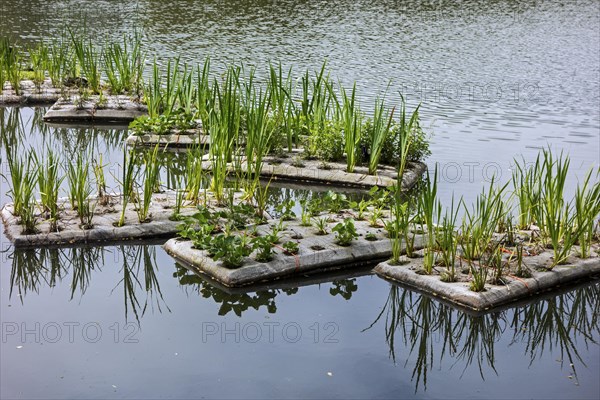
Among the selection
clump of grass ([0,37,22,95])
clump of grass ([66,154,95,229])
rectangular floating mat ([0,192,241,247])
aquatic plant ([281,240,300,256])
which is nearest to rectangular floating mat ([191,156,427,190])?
rectangular floating mat ([0,192,241,247])

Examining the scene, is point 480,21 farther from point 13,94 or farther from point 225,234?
point 225,234

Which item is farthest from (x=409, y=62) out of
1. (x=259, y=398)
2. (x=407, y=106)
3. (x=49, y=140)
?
(x=259, y=398)

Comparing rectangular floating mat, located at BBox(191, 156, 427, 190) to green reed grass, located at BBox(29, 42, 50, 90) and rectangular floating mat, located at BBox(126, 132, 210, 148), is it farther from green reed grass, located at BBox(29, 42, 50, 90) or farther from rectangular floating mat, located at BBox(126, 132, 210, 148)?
green reed grass, located at BBox(29, 42, 50, 90)

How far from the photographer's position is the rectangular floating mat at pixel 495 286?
620 centimetres

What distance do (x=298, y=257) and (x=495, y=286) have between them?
1.31 m

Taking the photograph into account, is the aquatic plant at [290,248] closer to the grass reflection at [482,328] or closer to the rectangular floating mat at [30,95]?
the grass reflection at [482,328]

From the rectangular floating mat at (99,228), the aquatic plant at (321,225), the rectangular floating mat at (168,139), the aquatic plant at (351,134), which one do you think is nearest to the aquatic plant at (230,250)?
the aquatic plant at (321,225)

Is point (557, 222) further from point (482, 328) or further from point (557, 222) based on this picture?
point (482, 328)

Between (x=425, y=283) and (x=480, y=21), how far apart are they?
1343 centimetres

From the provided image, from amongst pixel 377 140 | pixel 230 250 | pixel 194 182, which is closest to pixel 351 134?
pixel 377 140

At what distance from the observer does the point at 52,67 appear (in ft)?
41.0

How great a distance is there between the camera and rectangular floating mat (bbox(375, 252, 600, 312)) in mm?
6195

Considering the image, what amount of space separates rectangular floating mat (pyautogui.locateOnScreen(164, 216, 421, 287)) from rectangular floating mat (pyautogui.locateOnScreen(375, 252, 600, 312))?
246 millimetres

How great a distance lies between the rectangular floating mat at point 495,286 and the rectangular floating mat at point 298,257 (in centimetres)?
25
